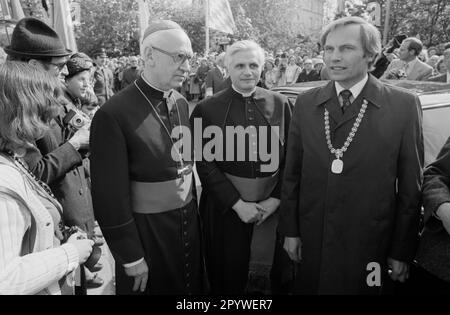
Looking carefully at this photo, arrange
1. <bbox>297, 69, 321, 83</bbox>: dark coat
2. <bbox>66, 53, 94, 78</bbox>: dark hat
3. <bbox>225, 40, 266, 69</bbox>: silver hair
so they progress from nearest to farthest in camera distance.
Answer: <bbox>225, 40, 266, 69</bbox>: silver hair, <bbox>66, 53, 94, 78</bbox>: dark hat, <bbox>297, 69, 321, 83</bbox>: dark coat

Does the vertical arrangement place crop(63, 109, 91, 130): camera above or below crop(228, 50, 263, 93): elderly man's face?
below

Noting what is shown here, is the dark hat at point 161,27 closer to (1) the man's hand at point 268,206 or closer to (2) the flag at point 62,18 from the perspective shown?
(1) the man's hand at point 268,206

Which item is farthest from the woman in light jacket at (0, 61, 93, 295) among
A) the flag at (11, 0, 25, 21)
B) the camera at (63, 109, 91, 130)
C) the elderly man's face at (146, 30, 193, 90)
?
the flag at (11, 0, 25, 21)

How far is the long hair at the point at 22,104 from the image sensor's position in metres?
1.51

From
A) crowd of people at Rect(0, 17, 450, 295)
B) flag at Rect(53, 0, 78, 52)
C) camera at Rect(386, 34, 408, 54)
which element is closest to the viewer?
crowd of people at Rect(0, 17, 450, 295)

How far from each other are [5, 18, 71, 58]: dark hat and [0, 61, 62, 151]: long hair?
3.11 ft

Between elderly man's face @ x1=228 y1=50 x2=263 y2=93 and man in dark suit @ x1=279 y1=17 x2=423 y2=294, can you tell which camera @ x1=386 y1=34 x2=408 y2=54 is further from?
man in dark suit @ x1=279 y1=17 x2=423 y2=294

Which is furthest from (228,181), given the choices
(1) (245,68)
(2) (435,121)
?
(2) (435,121)

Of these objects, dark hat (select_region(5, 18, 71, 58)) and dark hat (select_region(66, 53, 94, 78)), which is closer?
dark hat (select_region(5, 18, 71, 58))

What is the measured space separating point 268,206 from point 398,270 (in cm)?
92


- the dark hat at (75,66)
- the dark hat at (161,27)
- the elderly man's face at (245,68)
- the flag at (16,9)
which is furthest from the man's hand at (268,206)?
the flag at (16,9)

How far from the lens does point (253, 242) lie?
9.33ft

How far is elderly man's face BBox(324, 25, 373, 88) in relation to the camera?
82.0 inches

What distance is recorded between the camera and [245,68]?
9.06 ft
